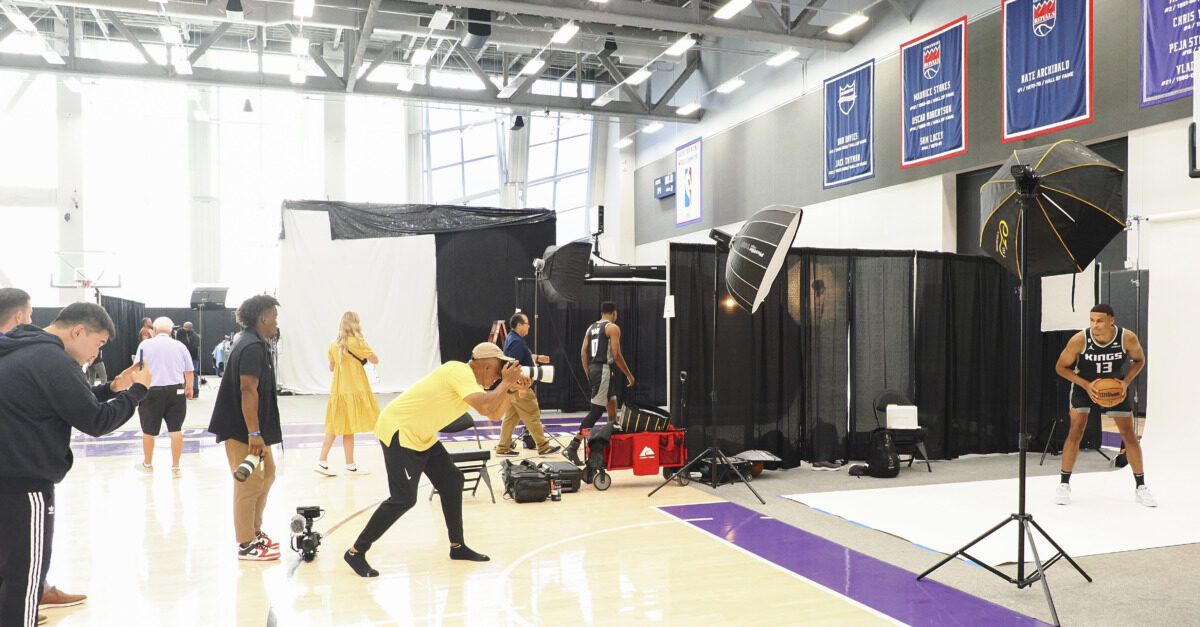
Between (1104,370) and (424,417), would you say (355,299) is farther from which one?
(1104,370)

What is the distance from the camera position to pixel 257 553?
4.52 m

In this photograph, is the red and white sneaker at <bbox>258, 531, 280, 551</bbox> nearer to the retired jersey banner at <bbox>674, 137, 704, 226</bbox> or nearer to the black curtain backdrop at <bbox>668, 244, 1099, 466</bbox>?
the black curtain backdrop at <bbox>668, 244, 1099, 466</bbox>

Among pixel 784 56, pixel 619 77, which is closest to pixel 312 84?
pixel 619 77

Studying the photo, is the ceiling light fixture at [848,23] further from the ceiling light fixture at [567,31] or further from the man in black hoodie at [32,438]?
the man in black hoodie at [32,438]

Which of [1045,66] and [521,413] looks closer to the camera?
[521,413]

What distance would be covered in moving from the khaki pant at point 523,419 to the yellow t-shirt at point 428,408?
13.3ft

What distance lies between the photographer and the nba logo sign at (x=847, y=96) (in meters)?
12.4

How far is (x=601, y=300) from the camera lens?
12.9 metres

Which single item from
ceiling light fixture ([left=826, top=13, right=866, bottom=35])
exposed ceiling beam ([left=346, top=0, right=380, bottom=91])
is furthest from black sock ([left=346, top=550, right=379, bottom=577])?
ceiling light fixture ([left=826, top=13, right=866, bottom=35])

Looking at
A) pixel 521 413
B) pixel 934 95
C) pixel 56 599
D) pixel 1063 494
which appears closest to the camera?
pixel 56 599

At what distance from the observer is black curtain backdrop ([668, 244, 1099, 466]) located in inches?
285

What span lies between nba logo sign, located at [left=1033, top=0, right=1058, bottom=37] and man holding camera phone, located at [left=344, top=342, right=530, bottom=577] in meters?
8.48

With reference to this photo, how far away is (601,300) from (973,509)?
7878 millimetres

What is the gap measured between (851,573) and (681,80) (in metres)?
13.7
